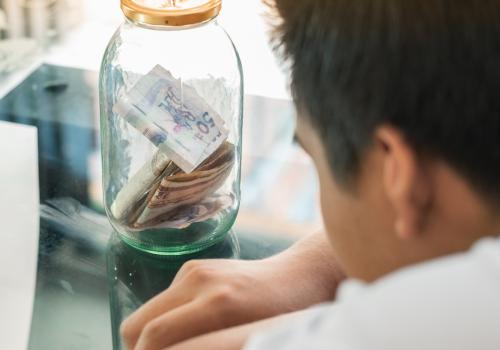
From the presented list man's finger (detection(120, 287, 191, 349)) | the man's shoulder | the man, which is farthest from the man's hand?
the man's shoulder

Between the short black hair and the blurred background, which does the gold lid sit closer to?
the blurred background

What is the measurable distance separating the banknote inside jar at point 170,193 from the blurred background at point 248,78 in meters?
0.07

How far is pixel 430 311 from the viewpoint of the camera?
1.58 ft

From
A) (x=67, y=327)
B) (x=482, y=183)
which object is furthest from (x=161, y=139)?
(x=482, y=183)

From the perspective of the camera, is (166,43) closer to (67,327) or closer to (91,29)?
(67,327)

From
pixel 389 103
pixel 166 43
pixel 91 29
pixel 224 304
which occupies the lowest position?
pixel 91 29

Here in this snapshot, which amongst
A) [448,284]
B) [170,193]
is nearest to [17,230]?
[170,193]

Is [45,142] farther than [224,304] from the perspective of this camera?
Yes

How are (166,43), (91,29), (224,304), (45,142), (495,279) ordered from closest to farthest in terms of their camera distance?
1. (495,279)
2. (224,304)
3. (166,43)
4. (45,142)
5. (91,29)

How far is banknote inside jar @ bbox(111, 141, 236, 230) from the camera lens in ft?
2.51

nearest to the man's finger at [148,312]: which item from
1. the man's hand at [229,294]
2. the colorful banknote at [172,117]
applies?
the man's hand at [229,294]

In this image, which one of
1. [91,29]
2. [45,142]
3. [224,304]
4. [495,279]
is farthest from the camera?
[91,29]

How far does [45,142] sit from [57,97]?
86 millimetres

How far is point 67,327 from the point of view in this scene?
733 millimetres
